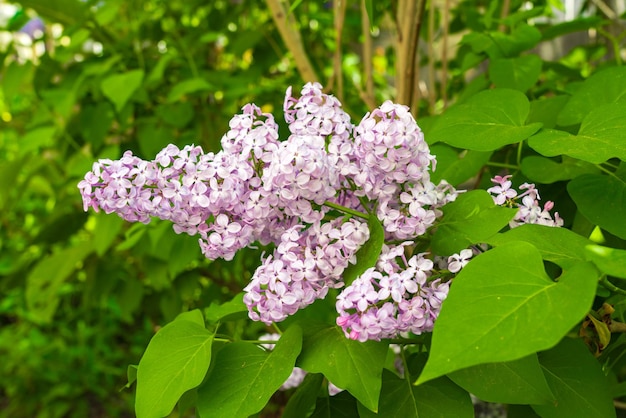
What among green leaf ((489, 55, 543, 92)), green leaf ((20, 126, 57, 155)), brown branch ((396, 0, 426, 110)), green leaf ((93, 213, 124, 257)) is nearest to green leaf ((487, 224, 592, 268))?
green leaf ((489, 55, 543, 92))

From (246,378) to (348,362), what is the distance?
0.08m

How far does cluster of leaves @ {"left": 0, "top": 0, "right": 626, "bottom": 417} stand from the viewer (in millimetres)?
425

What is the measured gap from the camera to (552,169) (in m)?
0.68

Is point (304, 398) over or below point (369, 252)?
below

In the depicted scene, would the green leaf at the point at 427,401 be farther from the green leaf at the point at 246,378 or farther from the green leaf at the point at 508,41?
the green leaf at the point at 508,41

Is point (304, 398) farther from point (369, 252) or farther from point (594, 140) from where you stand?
point (594, 140)

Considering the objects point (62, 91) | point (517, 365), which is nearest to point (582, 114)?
point (517, 365)

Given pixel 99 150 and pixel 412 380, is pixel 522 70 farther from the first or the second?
pixel 99 150

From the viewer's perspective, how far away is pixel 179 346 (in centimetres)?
55

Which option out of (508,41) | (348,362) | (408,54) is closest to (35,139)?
(408,54)

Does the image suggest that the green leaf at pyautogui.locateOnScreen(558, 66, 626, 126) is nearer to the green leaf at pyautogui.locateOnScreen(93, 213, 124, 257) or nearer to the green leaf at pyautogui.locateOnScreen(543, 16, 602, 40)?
the green leaf at pyautogui.locateOnScreen(543, 16, 602, 40)

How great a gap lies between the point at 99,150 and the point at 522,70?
83 centimetres

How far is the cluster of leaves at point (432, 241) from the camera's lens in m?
0.42

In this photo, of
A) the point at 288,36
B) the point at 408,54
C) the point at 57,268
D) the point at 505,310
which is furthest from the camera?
the point at 57,268
